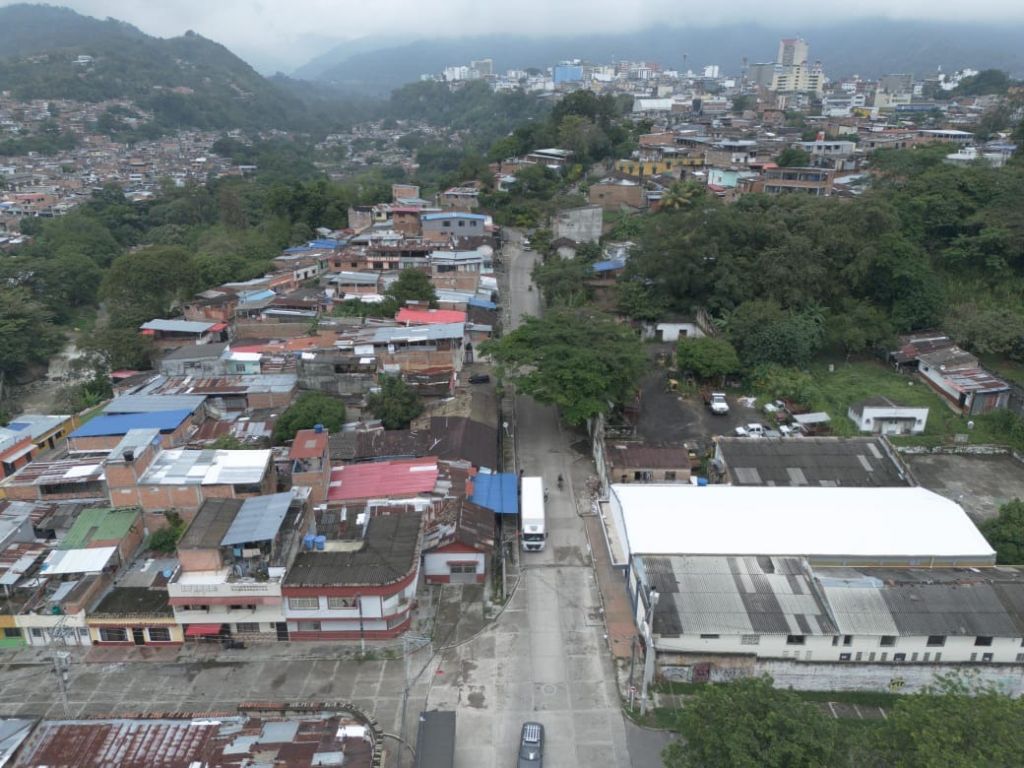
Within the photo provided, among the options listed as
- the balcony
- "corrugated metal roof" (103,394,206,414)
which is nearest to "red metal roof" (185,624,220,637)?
the balcony

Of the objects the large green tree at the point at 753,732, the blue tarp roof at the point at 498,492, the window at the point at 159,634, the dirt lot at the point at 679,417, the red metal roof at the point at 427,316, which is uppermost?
the large green tree at the point at 753,732

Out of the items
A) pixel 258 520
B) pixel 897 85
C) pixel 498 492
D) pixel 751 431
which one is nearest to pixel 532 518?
pixel 498 492

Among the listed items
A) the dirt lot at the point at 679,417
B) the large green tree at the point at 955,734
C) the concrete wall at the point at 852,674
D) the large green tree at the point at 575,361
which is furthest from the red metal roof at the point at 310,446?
the large green tree at the point at 955,734

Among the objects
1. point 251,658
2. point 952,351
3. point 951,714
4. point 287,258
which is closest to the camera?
point 951,714

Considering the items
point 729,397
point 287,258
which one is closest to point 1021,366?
point 729,397

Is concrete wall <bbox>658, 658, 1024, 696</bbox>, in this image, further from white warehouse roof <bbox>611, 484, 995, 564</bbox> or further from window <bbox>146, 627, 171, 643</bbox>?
window <bbox>146, 627, 171, 643</bbox>

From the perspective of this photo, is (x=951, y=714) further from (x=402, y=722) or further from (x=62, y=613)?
(x=62, y=613)

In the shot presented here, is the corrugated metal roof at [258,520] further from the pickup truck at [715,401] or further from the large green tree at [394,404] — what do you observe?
the pickup truck at [715,401]
